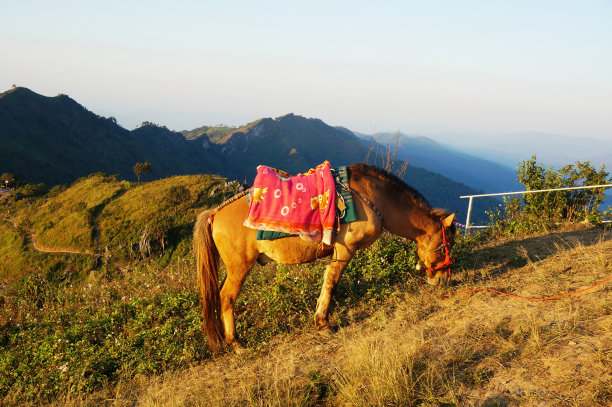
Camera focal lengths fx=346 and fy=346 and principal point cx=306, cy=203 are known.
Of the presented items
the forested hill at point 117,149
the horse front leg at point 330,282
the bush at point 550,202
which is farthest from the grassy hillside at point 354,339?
the forested hill at point 117,149

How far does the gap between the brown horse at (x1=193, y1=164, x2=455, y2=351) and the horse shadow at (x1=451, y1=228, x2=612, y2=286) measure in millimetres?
1640

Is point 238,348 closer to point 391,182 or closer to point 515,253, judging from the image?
point 391,182

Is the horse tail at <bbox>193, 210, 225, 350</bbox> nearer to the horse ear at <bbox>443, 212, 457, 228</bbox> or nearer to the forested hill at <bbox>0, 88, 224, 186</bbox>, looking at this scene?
the horse ear at <bbox>443, 212, 457, 228</bbox>

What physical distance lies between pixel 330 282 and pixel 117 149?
10438cm

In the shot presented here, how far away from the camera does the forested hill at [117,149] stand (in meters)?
73.4

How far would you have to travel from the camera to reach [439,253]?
5.46m

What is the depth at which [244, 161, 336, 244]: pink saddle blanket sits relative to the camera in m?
4.48

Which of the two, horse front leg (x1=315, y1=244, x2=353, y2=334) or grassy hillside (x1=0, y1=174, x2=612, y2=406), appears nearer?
grassy hillside (x1=0, y1=174, x2=612, y2=406)

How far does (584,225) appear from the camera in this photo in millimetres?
8320

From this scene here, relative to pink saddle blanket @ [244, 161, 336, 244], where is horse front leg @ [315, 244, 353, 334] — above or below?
below

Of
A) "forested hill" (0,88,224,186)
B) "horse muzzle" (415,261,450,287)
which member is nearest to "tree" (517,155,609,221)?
"horse muzzle" (415,261,450,287)

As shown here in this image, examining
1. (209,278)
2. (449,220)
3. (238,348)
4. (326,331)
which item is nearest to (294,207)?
(209,278)

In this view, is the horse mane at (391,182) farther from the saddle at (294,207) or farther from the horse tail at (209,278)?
the horse tail at (209,278)

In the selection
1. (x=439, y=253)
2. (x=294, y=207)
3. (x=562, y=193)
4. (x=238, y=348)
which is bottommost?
(x=238, y=348)
